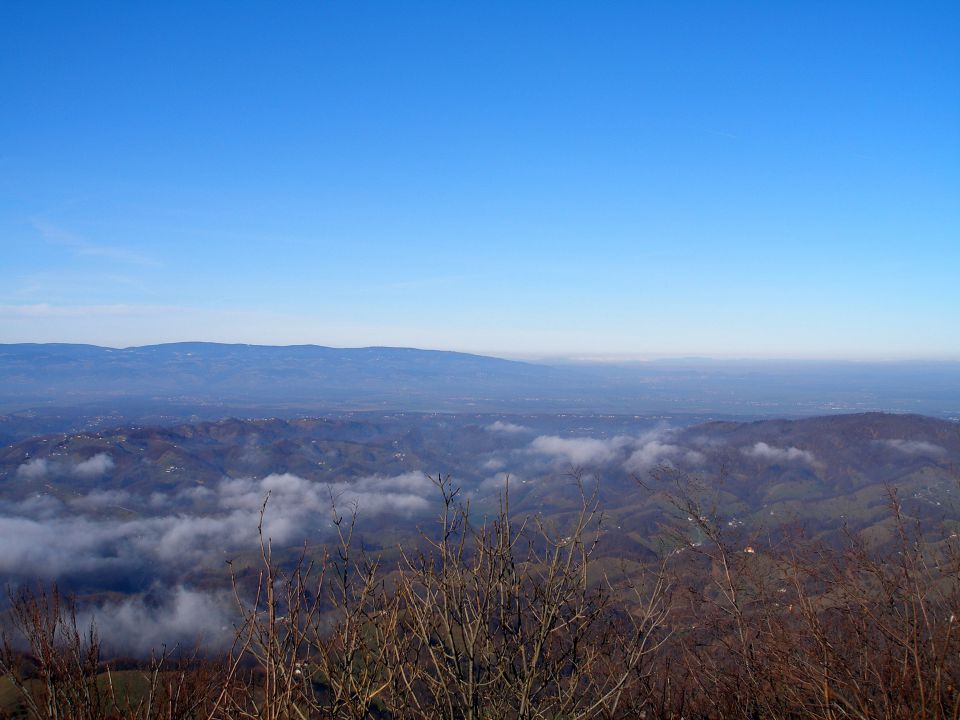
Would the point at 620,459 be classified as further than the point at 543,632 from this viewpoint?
Yes

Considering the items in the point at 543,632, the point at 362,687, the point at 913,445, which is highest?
the point at 543,632

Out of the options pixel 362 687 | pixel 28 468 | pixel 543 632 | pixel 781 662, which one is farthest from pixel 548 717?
pixel 28 468

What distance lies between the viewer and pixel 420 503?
436 ft

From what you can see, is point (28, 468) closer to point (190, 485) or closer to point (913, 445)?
point (190, 485)

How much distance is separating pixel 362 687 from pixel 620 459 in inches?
5560

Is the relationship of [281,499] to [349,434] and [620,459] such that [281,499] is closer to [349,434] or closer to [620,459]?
[349,434]

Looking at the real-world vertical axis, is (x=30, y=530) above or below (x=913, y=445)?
below

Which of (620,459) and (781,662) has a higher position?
(781,662)

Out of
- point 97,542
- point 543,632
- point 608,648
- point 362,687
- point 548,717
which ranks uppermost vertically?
point 543,632

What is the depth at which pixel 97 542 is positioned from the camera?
103 meters

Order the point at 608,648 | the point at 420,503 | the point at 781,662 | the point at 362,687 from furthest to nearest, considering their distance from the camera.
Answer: the point at 420,503 → the point at 608,648 → the point at 781,662 → the point at 362,687

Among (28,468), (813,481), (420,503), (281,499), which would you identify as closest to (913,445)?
(813,481)

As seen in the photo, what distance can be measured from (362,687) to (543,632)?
128 cm

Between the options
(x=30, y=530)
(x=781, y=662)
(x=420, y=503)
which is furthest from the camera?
(x=420, y=503)
